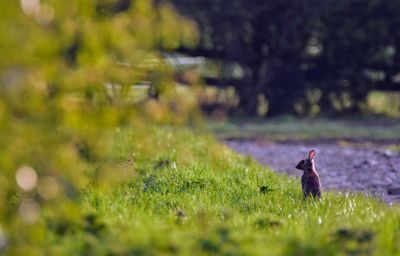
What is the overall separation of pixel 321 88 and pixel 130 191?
1234 centimetres

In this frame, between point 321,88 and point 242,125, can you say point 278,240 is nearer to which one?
point 242,125

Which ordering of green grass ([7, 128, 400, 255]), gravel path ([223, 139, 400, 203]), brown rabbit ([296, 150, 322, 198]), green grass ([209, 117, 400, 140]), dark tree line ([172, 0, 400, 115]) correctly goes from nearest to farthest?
green grass ([7, 128, 400, 255]) → brown rabbit ([296, 150, 322, 198]) → gravel path ([223, 139, 400, 203]) → green grass ([209, 117, 400, 140]) → dark tree line ([172, 0, 400, 115])

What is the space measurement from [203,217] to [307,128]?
11845 millimetres

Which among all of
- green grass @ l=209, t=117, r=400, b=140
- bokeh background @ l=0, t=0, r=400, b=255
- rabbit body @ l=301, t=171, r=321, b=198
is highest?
bokeh background @ l=0, t=0, r=400, b=255

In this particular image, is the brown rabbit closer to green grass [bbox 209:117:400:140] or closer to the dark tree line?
green grass [bbox 209:117:400:140]

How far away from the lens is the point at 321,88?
19156 mm

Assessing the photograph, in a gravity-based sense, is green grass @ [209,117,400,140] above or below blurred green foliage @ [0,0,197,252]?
below

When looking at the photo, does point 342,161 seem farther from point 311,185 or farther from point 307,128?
point 307,128

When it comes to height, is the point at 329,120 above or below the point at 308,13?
below

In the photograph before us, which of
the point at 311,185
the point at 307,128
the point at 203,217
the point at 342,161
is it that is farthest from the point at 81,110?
the point at 307,128

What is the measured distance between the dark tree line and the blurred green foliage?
14.1 meters

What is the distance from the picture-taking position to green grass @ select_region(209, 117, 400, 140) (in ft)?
53.7

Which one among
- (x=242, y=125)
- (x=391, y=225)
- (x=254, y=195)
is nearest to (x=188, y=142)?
(x=254, y=195)

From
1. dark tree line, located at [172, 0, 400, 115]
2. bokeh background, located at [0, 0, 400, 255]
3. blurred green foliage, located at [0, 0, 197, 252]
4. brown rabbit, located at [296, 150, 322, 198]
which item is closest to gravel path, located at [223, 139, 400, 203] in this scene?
brown rabbit, located at [296, 150, 322, 198]
